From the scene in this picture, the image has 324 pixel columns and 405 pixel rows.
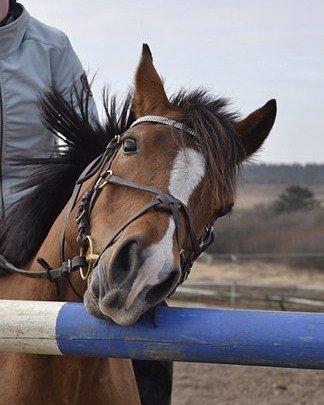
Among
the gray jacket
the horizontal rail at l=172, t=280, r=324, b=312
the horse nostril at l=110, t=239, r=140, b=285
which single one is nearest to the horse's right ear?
the horse nostril at l=110, t=239, r=140, b=285

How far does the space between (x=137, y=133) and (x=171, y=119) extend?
0.13 meters

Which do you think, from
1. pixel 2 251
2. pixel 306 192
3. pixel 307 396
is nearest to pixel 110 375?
pixel 2 251

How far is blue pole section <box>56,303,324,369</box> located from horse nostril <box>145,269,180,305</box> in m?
0.09

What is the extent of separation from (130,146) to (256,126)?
0.53 m

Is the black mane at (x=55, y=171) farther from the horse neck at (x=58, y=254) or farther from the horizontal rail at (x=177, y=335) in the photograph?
the horizontal rail at (x=177, y=335)

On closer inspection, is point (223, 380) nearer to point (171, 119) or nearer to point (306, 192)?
point (171, 119)

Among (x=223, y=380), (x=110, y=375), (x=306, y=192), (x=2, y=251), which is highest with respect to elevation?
(x=2, y=251)

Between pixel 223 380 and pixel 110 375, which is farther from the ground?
pixel 110 375

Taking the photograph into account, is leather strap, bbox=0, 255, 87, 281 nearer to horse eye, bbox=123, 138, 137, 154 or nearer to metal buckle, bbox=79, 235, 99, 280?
metal buckle, bbox=79, 235, 99, 280

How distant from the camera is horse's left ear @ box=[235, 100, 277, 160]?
111 inches

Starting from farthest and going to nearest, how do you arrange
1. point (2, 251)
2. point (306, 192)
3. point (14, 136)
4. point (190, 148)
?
1. point (306, 192)
2. point (14, 136)
3. point (2, 251)
4. point (190, 148)

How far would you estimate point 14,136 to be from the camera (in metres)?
3.65

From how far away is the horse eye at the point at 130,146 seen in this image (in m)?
2.58

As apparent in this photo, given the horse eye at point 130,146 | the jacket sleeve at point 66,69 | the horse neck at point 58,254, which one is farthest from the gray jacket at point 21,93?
the horse eye at point 130,146
